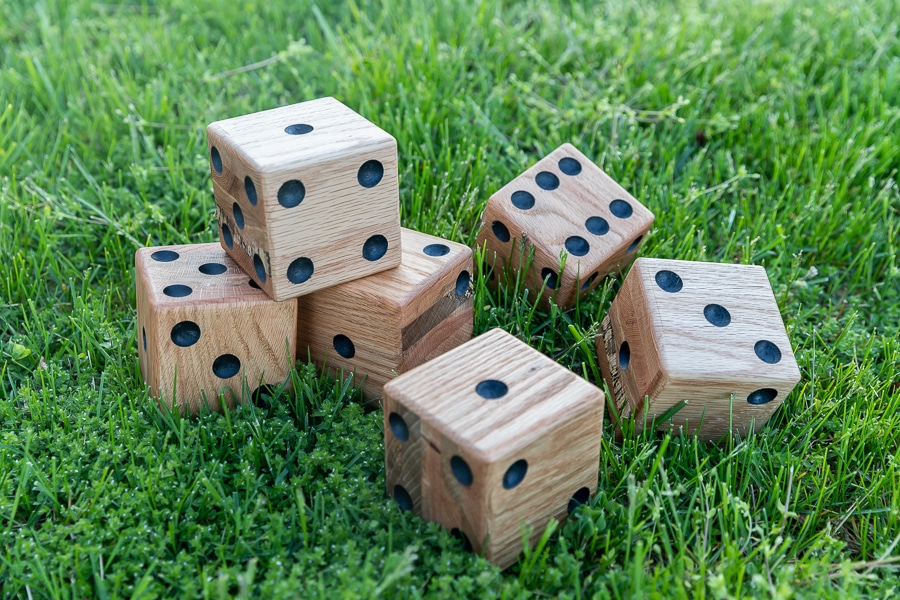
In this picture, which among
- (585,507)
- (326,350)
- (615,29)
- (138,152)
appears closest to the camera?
(585,507)

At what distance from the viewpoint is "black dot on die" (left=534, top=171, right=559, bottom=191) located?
3.24 m

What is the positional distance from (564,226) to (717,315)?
70 cm

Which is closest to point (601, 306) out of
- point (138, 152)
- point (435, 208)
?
point (435, 208)

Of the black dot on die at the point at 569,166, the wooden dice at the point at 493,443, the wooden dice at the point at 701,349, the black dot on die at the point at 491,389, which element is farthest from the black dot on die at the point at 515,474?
the black dot on die at the point at 569,166

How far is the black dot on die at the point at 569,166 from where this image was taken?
329 cm

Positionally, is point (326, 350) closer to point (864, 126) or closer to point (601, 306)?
point (601, 306)

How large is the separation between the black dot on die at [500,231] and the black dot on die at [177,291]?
3.81 feet

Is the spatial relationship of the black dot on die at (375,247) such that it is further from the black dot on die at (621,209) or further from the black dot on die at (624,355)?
the black dot on die at (621,209)

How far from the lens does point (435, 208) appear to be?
139 inches

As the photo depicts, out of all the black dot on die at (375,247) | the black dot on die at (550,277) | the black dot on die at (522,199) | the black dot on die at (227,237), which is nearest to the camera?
the black dot on die at (375,247)

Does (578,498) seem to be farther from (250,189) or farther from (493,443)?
(250,189)

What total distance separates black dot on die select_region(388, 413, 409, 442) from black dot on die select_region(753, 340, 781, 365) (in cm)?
112

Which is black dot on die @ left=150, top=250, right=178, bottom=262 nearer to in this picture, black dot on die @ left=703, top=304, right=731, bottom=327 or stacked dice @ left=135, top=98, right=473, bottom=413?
stacked dice @ left=135, top=98, right=473, bottom=413

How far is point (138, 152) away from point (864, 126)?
11.4ft
